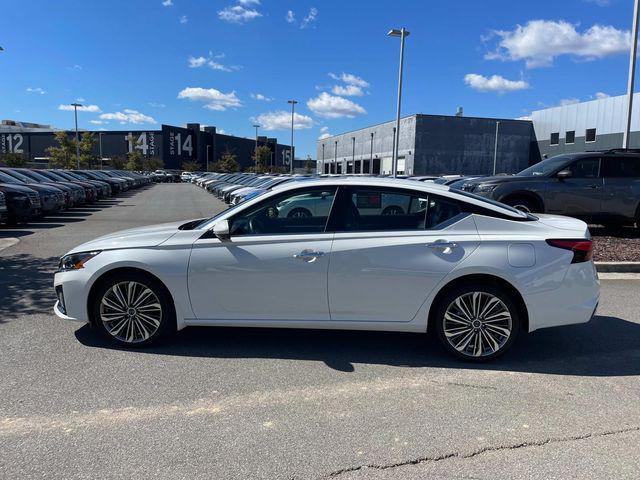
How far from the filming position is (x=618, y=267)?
8.51 m

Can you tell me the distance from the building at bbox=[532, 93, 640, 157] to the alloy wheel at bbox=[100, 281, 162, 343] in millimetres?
45686

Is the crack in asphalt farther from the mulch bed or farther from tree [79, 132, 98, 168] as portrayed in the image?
tree [79, 132, 98, 168]

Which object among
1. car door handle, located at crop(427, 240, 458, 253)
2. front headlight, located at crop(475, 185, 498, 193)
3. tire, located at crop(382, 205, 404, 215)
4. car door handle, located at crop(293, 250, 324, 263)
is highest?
front headlight, located at crop(475, 185, 498, 193)

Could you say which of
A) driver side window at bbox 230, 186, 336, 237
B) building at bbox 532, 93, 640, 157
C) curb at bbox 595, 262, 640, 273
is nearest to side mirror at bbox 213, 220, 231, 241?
driver side window at bbox 230, 186, 336, 237

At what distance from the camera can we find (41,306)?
620cm

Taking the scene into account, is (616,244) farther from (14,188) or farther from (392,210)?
(14,188)

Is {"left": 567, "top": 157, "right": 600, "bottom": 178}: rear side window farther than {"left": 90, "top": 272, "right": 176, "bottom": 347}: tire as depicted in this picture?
Yes

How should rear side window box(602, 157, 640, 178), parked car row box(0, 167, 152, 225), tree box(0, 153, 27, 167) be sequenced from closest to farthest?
rear side window box(602, 157, 640, 178) < parked car row box(0, 167, 152, 225) < tree box(0, 153, 27, 167)

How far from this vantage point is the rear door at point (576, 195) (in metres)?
10.8

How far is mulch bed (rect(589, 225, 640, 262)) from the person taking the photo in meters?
8.98

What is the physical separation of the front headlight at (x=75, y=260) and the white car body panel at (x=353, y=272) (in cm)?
6

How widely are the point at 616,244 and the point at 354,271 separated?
797 cm

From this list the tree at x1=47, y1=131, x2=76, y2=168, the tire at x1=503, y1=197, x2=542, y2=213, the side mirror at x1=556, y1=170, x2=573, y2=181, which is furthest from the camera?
the tree at x1=47, y1=131, x2=76, y2=168

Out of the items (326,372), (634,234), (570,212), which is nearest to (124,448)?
(326,372)
